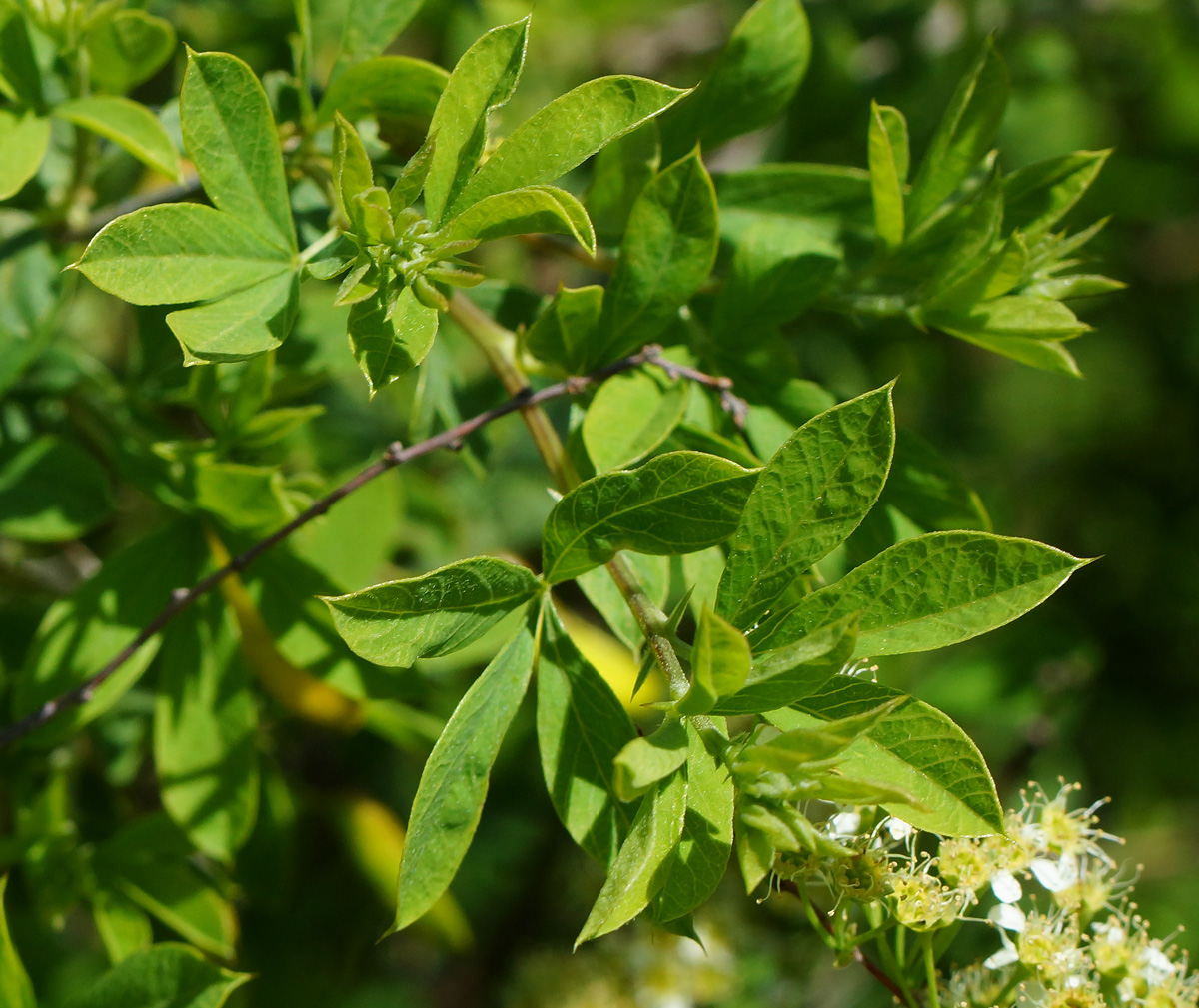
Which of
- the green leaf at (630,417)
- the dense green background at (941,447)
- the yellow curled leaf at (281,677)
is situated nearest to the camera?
the green leaf at (630,417)

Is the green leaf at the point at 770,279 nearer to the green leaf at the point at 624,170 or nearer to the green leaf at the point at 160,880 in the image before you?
the green leaf at the point at 624,170

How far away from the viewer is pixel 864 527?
Answer: 39.1 inches

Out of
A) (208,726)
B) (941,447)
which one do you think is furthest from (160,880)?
(941,447)

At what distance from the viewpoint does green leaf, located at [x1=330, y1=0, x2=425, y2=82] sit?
109cm

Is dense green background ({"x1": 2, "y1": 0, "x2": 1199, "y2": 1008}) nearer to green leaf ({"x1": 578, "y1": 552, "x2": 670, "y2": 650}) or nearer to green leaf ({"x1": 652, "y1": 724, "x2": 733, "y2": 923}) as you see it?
green leaf ({"x1": 578, "y1": 552, "x2": 670, "y2": 650})

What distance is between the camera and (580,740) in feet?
2.80

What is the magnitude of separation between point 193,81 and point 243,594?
0.64 meters

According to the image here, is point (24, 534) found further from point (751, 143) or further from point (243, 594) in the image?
point (751, 143)

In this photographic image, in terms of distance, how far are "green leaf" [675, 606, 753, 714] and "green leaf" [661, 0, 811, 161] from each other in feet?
1.97

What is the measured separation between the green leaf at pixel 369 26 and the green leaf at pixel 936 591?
71 cm

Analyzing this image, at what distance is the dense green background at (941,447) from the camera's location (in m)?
1.77

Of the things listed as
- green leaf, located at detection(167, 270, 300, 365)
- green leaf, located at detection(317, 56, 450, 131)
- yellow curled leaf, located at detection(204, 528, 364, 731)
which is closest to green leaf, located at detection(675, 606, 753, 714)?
green leaf, located at detection(167, 270, 300, 365)

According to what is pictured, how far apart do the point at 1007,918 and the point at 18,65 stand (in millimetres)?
1192

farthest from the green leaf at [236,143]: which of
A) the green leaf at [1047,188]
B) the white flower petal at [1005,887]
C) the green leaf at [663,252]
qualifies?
the white flower petal at [1005,887]
